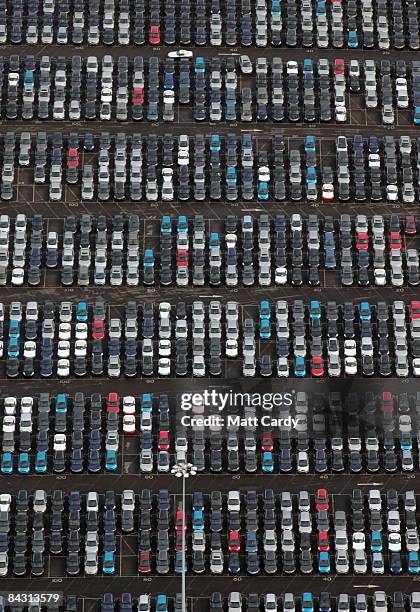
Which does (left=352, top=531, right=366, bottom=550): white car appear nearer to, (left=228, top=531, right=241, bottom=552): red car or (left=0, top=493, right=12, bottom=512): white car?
(left=228, top=531, right=241, bottom=552): red car

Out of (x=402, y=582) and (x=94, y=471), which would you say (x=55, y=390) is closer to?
(x=94, y=471)

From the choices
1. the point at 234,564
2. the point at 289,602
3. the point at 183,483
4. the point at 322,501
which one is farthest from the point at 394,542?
the point at 183,483

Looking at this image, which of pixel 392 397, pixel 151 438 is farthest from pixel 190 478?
pixel 392 397

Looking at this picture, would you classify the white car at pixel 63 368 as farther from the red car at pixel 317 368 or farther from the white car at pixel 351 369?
the white car at pixel 351 369

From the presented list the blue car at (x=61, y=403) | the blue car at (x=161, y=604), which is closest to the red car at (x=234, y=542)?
the blue car at (x=161, y=604)

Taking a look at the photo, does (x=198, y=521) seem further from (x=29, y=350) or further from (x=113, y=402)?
(x=29, y=350)
